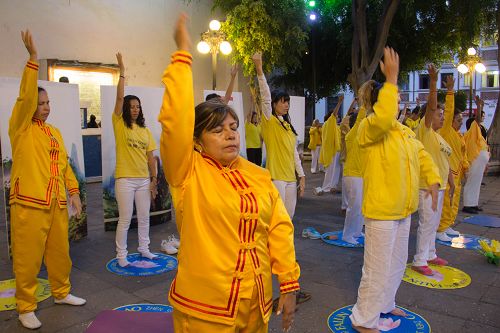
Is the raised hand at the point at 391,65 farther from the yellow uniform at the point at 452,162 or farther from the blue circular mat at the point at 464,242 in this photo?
the blue circular mat at the point at 464,242

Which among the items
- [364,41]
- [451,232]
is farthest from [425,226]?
[364,41]

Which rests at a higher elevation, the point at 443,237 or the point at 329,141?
the point at 329,141

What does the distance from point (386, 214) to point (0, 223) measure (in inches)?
279

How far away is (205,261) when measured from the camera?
2.11 metres

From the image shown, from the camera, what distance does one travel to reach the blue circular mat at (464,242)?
21.6ft

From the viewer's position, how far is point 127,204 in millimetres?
5457

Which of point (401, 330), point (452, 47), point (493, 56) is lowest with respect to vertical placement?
point (401, 330)

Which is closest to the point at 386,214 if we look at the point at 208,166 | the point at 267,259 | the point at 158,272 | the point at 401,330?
the point at 401,330

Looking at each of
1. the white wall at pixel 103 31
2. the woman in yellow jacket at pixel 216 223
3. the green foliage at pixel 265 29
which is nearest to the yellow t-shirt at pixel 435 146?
the woman in yellow jacket at pixel 216 223

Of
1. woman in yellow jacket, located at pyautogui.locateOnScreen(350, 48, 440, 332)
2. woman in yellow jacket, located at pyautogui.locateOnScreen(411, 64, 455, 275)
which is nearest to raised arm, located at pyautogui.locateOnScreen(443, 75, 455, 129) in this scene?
woman in yellow jacket, located at pyautogui.locateOnScreen(411, 64, 455, 275)

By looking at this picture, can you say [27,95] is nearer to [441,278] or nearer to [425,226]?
[425,226]

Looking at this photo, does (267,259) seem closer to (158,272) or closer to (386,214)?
(386,214)

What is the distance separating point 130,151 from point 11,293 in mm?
1992

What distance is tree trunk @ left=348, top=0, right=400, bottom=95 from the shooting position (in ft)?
50.8
